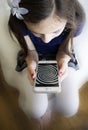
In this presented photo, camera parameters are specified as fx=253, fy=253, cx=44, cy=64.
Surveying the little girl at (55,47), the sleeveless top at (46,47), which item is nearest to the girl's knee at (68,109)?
the little girl at (55,47)

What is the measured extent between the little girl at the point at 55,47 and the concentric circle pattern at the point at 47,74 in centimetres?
2

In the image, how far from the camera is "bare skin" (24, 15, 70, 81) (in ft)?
2.00

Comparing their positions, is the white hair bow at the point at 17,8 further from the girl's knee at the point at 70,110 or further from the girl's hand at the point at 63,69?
the girl's knee at the point at 70,110

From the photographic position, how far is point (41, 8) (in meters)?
0.57

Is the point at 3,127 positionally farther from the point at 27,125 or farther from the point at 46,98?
the point at 46,98

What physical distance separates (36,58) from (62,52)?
0.08 m

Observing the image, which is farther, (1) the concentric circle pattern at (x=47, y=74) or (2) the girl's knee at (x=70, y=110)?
(2) the girl's knee at (x=70, y=110)

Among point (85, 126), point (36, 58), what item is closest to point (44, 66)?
point (36, 58)

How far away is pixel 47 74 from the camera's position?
2.26 ft

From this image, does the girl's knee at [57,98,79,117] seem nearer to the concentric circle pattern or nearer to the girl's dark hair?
the concentric circle pattern

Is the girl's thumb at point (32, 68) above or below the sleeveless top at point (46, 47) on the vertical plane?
below

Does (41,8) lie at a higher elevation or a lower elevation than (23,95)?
higher

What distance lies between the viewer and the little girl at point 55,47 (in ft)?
2.06

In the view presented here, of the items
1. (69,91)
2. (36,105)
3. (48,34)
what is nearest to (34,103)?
(36,105)
